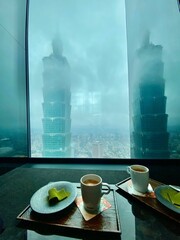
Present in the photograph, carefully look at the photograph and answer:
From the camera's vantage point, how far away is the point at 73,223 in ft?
1.64

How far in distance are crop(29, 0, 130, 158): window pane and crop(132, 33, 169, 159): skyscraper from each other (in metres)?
0.10

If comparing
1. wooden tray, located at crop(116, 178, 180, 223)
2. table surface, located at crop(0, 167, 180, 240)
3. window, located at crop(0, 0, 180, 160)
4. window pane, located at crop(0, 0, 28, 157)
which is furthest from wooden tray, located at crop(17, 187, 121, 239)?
window, located at crop(0, 0, 180, 160)

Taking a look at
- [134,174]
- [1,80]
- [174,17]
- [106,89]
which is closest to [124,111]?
[106,89]

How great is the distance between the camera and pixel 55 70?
1.41 meters

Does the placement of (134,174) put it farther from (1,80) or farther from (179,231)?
(1,80)

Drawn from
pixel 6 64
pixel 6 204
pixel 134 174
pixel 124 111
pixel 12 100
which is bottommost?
pixel 6 204

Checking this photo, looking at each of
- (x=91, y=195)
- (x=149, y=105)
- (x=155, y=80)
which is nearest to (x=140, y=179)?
(x=91, y=195)

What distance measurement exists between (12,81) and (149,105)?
1.24 metres

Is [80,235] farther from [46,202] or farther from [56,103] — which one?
[56,103]

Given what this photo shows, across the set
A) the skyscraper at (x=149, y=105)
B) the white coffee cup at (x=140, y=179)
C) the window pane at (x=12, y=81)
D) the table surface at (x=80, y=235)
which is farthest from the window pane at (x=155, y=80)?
the window pane at (x=12, y=81)

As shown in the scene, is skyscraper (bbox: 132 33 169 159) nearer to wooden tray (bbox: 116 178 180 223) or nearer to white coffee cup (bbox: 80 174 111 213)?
wooden tray (bbox: 116 178 180 223)

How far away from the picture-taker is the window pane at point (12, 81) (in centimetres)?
108

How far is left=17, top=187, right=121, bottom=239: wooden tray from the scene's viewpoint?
0.47 metres

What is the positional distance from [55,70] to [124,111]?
0.80 metres
